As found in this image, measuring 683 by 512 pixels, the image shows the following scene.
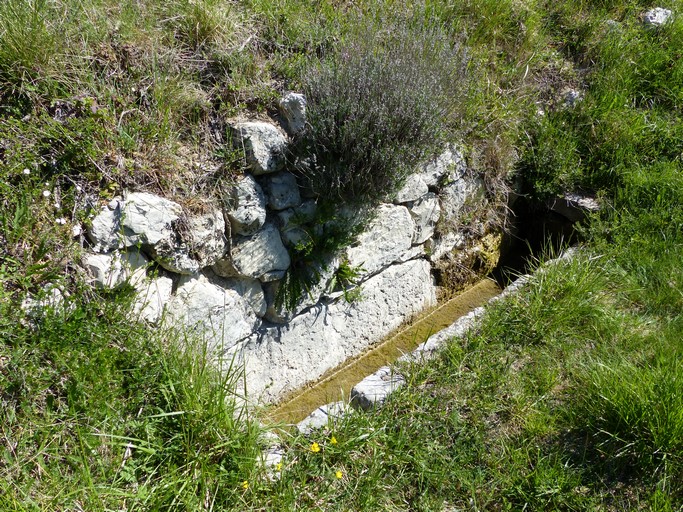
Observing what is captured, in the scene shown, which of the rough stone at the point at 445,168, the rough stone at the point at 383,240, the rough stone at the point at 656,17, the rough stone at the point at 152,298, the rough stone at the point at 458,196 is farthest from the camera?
the rough stone at the point at 656,17

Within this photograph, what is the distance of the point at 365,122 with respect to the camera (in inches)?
153

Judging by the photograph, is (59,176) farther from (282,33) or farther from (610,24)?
(610,24)

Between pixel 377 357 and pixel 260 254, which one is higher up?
pixel 260 254

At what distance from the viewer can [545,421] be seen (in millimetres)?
3422

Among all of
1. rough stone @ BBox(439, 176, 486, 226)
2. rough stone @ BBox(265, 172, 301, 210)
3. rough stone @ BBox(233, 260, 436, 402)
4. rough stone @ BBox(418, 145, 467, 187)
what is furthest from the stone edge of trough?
rough stone @ BBox(265, 172, 301, 210)

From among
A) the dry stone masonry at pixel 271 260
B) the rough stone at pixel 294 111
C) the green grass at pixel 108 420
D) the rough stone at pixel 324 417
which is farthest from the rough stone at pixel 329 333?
the rough stone at pixel 294 111

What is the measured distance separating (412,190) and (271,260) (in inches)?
52.3

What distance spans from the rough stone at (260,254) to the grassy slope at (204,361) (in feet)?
1.53

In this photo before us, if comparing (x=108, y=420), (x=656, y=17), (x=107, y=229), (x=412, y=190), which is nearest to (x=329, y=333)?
(x=412, y=190)

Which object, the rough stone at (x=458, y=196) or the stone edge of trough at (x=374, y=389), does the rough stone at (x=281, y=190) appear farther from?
the rough stone at (x=458, y=196)

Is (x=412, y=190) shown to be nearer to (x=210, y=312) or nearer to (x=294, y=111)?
(x=294, y=111)

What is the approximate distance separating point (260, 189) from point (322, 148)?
1.63 ft

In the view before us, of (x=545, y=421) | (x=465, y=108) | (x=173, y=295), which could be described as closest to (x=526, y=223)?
(x=465, y=108)

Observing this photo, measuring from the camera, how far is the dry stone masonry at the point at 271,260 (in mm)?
3418
